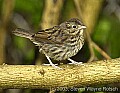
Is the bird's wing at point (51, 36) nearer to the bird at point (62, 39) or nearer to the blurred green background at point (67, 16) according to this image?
the bird at point (62, 39)

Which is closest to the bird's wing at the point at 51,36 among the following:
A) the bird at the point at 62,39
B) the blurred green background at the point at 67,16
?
the bird at the point at 62,39

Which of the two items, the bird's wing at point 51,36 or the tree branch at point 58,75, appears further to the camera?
the bird's wing at point 51,36

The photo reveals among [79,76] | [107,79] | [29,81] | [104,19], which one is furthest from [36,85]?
[104,19]

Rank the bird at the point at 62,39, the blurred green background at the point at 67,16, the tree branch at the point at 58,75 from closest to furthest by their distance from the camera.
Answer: the tree branch at the point at 58,75 < the bird at the point at 62,39 < the blurred green background at the point at 67,16

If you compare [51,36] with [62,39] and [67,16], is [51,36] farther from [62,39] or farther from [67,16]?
[67,16]

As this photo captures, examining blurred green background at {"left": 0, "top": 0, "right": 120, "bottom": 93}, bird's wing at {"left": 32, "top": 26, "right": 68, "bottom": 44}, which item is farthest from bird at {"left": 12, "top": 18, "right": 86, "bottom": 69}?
blurred green background at {"left": 0, "top": 0, "right": 120, "bottom": 93}

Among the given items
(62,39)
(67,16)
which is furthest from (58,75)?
(67,16)

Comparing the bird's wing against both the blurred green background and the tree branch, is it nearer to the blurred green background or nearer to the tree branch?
the tree branch
